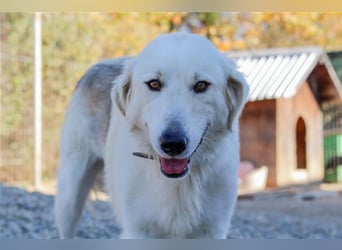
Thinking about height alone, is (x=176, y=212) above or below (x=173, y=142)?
below

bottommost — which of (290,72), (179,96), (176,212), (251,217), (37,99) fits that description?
(251,217)

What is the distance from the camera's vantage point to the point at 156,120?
76.6 inches

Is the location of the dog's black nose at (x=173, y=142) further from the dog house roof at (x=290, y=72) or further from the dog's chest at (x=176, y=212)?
the dog house roof at (x=290, y=72)

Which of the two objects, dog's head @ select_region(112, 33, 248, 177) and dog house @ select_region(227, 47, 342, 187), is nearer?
dog's head @ select_region(112, 33, 248, 177)

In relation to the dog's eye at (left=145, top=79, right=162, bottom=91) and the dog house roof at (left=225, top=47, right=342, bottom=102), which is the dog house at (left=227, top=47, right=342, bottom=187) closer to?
the dog house roof at (left=225, top=47, right=342, bottom=102)

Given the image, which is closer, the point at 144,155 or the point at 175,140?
the point at 175,140

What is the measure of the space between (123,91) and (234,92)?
374mm

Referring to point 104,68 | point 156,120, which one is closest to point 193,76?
point 156,120

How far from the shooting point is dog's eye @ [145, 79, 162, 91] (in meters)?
1.97

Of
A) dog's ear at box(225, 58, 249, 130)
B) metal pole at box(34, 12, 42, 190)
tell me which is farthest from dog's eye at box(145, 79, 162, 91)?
metal pole at box(34, 12, 42, 190)

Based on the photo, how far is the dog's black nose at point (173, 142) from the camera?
1.90 meters

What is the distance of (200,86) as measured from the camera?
6.50 ft

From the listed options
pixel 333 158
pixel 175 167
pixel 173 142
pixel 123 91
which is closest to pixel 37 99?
pixel 333 158

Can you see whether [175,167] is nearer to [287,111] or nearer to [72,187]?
[72,187]
